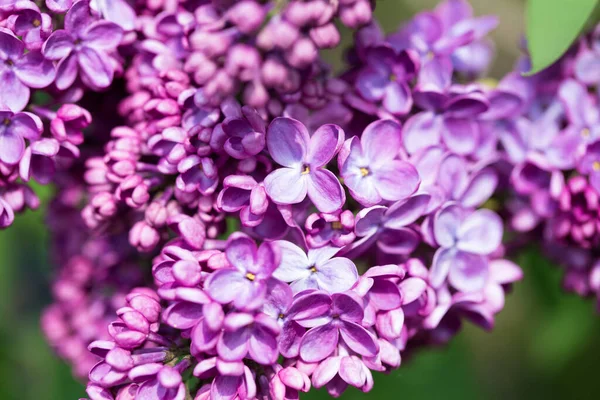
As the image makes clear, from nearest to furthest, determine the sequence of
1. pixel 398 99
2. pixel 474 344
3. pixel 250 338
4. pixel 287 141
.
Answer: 1. pixel 250 338
2. pixel 287 141
3. pixel 398 99
4. pixel 474 344

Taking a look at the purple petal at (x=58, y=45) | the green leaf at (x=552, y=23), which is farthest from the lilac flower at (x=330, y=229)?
the purple petal at (x=58, y=45)

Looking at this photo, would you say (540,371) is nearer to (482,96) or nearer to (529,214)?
(529,214)

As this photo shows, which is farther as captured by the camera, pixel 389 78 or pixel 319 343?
pixel 389 78

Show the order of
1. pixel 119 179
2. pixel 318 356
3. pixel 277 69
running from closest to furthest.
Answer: pixel 277 69 → pixel 318 356 → pixel 119 179

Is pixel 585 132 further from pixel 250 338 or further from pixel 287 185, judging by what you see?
pixel 250 338

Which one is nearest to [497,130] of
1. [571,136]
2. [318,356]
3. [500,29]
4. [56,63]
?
[571,136]

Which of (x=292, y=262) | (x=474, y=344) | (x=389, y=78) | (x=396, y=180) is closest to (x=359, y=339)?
(x=292, y=262)

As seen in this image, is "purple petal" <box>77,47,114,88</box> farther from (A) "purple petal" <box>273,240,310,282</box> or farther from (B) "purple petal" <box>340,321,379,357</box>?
(B) "purple petal" <box>340,321,379,357</box>
